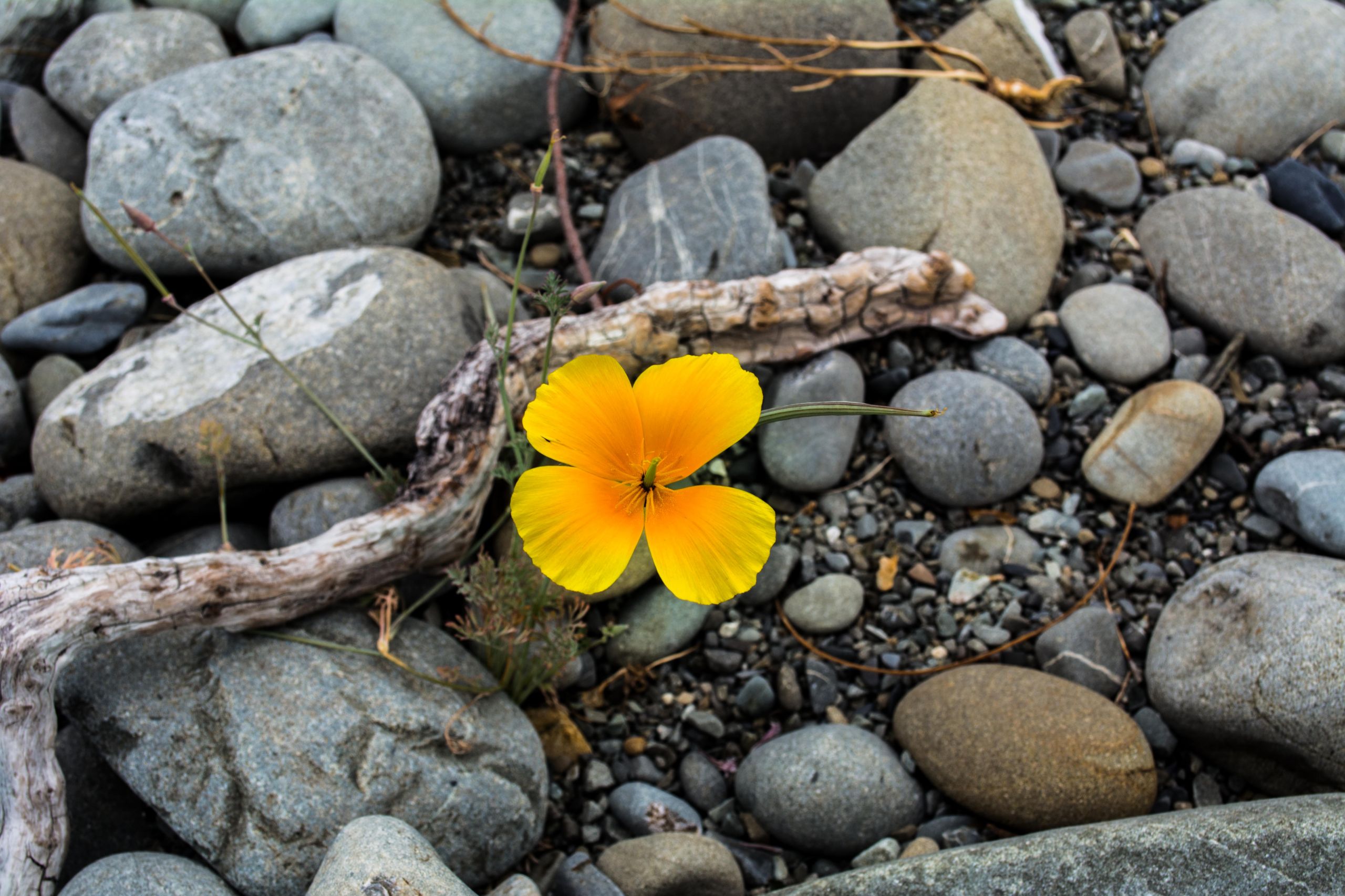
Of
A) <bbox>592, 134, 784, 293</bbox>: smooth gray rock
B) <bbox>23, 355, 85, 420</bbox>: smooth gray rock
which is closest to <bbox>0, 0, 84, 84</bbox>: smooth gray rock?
<bbox>23, 355, 85, 420</bbox>: smooth gray rock

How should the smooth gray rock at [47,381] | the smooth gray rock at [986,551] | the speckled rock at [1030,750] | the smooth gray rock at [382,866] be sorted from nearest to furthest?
1. the smooth gray rock at [382,866]
2. the speckled rock at [1030,750]
3. the smooth gray rock at [986,551]
4. the smooth gray rock at [47,381]

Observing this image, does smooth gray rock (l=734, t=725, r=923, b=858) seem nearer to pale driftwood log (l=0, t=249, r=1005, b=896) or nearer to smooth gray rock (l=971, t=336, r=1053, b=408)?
pale driftwood log (l=0, t=249, r=1005, b=896)

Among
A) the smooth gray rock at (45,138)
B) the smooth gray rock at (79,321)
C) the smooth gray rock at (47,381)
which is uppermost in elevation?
the smooth gray rock at (45,138)

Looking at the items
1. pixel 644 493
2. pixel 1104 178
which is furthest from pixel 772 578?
pixel 1104 178

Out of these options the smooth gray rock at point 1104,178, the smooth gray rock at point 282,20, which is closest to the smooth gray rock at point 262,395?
the smooth gray rock at point 282,20

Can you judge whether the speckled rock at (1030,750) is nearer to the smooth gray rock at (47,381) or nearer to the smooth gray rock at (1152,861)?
the smooth gray rock at (1152,861)

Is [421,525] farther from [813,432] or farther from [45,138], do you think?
[45,138]
